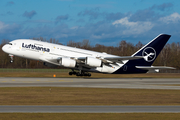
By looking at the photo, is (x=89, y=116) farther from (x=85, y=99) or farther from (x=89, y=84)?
(x=89, y=84)

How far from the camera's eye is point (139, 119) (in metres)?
11.7

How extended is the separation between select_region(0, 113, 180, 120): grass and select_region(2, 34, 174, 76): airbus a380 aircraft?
3090 cm

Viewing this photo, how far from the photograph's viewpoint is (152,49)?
47.6m

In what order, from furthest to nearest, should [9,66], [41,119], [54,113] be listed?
[9,66] → [54,113] → [41,119]

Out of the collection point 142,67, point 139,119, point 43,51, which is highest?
point 43,51

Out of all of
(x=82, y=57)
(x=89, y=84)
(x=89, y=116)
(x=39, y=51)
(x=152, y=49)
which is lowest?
(x=89, y=116)

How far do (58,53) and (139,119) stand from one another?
35477mm

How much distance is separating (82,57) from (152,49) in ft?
45.3

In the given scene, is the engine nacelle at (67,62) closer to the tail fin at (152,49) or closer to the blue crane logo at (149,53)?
the tail fin at (152,49)

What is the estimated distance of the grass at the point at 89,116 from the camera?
38.5 feet

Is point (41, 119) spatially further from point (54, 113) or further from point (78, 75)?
point (78, 75)

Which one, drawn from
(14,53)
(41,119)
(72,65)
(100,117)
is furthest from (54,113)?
(14,53)

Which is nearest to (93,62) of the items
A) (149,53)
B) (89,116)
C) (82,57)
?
(82,57)

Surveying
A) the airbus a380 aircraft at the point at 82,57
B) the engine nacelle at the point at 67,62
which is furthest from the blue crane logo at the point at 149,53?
the engine nacelle at the point at 67,62
